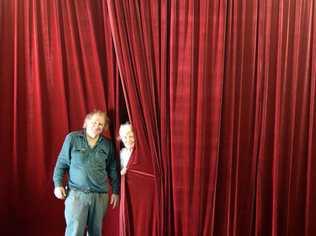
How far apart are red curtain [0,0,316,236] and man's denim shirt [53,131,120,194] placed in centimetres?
21

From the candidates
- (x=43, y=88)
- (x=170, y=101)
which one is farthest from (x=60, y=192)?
(x=170, y=101)

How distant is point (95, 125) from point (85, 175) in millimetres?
288

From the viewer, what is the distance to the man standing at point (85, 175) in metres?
2.17

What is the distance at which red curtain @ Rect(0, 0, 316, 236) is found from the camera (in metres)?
2.35

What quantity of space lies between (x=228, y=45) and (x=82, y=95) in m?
0.97

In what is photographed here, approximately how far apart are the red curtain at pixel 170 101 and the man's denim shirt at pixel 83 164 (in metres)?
0.21

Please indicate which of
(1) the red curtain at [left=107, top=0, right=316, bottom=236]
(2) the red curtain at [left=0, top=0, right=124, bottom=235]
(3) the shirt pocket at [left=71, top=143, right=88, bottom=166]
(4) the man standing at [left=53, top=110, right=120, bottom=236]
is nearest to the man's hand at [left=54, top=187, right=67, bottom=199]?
(4) the man standing at [left=53, top=110, right=120, bottom=236]

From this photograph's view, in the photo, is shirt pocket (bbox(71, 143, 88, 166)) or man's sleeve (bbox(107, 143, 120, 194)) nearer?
shirt pocket (bbox(71, 143, 88, 166))

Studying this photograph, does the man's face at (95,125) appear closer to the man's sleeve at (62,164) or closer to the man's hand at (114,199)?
the man's sleeve at (62,164)

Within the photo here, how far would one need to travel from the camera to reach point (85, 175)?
2.17 meters

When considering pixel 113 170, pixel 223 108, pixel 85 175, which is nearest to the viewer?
pixel 85 175

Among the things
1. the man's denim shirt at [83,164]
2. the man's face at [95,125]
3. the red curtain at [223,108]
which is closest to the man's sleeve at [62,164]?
the man's denim shirt at [83,164]

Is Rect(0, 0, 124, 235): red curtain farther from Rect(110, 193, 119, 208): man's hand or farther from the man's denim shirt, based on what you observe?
Rect(110, 193, 119, 208): man's hand

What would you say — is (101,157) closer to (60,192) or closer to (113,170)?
(113,170)
